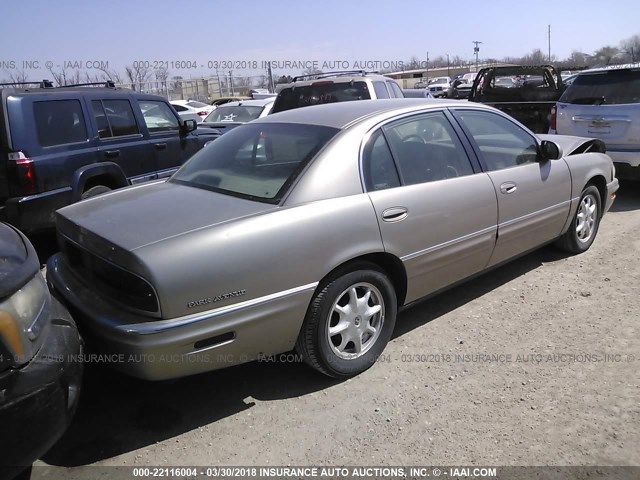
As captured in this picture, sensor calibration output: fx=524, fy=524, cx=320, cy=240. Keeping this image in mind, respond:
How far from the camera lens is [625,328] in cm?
371

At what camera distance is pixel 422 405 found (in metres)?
2.94

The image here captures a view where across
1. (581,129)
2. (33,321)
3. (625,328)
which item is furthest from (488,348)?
(581,129)

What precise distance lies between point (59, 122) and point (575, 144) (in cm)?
530

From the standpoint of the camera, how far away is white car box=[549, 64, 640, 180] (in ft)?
21.9

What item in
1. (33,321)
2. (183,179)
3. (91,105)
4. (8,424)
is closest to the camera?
(8,424)

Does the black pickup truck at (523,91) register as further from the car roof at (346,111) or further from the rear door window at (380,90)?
the car roof at (346,111)

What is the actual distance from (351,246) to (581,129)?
5.66 m

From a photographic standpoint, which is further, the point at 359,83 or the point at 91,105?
the point at 359,83

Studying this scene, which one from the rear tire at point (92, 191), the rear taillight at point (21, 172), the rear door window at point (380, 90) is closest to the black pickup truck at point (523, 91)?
the rear door window at point (380, 90)

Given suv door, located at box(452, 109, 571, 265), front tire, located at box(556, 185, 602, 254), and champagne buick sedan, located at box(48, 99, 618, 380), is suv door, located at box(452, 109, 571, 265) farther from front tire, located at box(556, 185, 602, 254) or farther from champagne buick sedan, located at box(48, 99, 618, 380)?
front tire, located at box(556, 185, 602, 254)

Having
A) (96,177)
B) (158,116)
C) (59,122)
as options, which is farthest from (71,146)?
(158,116)

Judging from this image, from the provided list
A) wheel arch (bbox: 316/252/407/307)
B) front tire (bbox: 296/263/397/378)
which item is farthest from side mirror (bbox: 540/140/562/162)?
front tire (bbox: 296/263/397/378)

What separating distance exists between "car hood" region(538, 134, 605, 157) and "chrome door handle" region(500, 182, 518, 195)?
1007 millimetres

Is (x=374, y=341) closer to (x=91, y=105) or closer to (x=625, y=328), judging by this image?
(x=625, y=328)
